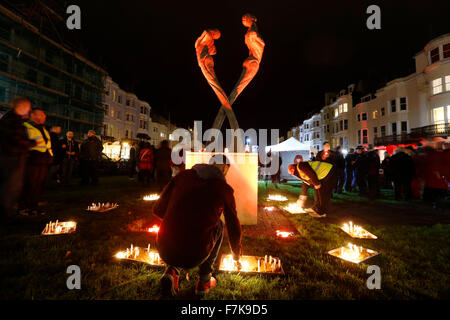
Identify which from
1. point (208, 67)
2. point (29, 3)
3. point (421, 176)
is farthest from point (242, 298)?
point (29, 3)

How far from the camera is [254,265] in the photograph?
2.98 meters

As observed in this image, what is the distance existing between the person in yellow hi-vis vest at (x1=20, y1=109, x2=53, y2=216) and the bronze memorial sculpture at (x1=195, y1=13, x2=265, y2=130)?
12.7 ft

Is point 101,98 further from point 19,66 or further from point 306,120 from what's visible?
point 306,120

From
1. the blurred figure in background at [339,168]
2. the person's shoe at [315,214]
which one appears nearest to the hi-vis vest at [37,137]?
the person's shoe at [315,214]

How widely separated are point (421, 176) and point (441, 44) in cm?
2586

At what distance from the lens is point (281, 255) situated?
332cm

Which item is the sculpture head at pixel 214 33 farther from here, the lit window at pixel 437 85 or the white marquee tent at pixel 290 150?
the lit window at pixel 437 85

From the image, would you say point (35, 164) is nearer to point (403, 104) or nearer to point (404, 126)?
point (404, 126)

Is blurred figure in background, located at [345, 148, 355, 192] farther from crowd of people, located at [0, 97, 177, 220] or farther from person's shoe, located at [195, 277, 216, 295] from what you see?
crowd of people, located at [0, 97, 177, 220]

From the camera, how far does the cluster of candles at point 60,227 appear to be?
3.90 metres

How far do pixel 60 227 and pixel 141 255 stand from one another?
2.01 meters

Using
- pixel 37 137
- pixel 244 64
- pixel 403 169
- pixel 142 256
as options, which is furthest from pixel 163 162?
pixel 403 169

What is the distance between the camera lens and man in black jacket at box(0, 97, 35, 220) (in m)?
3.91

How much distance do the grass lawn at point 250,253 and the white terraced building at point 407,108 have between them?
23270mm
